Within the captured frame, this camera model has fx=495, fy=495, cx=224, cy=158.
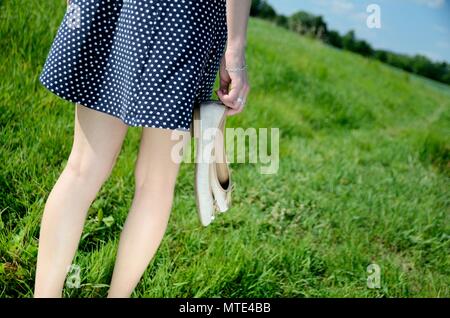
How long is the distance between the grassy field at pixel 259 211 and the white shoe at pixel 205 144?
471mm

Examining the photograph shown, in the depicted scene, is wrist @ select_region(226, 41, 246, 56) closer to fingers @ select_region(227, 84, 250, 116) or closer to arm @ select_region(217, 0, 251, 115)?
arm @ select_region(217, 0, 251, 115)

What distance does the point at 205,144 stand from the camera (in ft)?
4.58

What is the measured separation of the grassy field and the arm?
0.77m

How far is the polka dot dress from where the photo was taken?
124 centimetres

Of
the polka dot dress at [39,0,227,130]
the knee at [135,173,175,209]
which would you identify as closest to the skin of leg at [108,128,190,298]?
the knee at [135,173,175,209]

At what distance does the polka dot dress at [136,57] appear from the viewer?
1.24m

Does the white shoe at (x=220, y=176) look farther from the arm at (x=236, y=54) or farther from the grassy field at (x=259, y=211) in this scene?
the grassy field at (x=259, y=211)

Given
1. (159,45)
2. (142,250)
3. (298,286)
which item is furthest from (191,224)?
(159,45)

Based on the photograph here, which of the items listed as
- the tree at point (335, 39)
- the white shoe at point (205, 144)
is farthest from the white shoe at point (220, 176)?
the tree at point (335, 39)

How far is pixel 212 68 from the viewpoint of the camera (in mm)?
1416

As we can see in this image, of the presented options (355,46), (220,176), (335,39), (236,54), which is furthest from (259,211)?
(355,46)

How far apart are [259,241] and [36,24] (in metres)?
1.80

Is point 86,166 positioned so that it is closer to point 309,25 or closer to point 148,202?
point 148,202

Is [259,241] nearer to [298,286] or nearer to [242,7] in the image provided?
[298,286]
